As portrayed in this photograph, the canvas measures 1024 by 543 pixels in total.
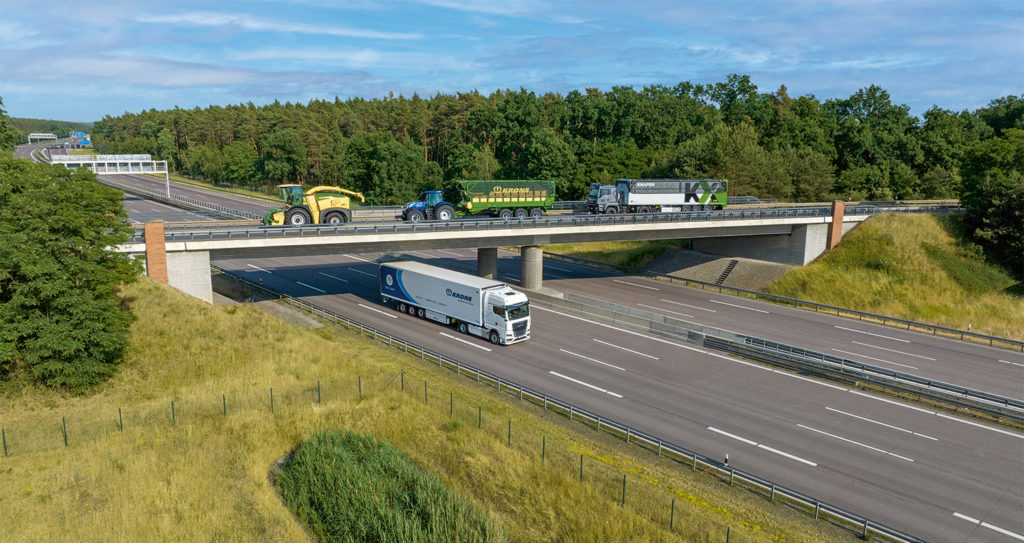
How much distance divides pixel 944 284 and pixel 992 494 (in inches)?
1299

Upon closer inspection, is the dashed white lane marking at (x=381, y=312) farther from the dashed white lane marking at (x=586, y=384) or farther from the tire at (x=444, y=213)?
the dashed white lane marking at (x=586, y=384)

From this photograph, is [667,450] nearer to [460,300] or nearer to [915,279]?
[460,300]

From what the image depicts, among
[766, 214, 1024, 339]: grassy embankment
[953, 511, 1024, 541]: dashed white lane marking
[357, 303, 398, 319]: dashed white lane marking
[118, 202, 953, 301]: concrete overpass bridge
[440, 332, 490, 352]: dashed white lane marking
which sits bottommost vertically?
[953, 511, 1024, 541]: dashed white lane marking

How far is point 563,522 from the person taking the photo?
16.1 m

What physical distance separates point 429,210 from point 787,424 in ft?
96.9

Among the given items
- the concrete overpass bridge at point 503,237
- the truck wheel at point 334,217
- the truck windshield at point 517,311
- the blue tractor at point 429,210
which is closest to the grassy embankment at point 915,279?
the concrete overpass bridge at point 503,237

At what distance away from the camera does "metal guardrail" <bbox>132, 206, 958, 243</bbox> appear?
35.0 meters

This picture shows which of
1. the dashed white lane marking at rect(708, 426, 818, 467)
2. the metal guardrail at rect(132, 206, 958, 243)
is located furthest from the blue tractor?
the dashed white lane marking at rect(708, 426, 818, 467)

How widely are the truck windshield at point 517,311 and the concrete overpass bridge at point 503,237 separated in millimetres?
9926

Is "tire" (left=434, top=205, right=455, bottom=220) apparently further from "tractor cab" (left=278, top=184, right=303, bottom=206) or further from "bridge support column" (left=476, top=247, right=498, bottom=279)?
"tractor cab" (left=278, top=184, right=303, bottom=206)

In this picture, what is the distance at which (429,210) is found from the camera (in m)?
44.7

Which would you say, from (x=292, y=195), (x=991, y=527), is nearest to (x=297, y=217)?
(x=292, y=195)

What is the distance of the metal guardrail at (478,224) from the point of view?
1377 inches

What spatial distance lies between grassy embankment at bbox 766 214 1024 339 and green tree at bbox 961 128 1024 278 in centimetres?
138
